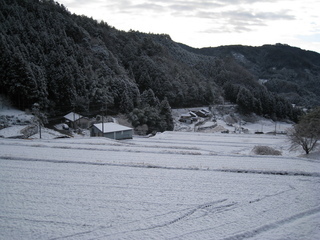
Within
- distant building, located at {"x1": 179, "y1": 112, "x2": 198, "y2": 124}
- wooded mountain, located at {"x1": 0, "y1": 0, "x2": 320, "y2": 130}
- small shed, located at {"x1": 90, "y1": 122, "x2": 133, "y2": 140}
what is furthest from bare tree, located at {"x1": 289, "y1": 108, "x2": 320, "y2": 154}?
distant building, located at {"x1": 179, "y1": 112, "x2": 198, "y2": 124}

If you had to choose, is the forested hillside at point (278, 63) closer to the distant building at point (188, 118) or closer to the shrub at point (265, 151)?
the distant building at point (188, 118)

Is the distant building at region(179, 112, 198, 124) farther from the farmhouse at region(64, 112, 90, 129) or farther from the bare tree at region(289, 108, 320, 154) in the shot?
the bare tree at region(289, 108, 320, 154)

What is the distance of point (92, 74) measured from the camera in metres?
38.7

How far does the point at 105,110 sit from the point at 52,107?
7231mm

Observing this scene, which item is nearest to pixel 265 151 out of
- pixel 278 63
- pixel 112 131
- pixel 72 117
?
pixel 112 131

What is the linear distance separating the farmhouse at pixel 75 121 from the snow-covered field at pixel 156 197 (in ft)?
53.8

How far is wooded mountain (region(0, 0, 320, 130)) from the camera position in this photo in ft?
94.5

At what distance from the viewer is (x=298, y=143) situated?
563 inches

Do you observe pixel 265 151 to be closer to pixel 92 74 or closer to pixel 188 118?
pixel 188 118

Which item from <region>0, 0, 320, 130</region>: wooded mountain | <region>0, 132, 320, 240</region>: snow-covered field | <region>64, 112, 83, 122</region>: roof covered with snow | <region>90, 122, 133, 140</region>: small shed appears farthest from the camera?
<region>0, 0, 320, 130</region>: wooded mountain

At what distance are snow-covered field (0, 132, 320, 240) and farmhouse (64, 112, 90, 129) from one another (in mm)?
16411

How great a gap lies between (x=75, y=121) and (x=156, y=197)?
22942mm

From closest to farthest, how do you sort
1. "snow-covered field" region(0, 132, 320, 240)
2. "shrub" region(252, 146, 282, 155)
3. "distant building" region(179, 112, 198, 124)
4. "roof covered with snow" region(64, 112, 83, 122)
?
"snow-covered field" region(0, 132, 320, 240)
"shrub" region(252, 146, 282, 155)
"roof covered with snow" region(64, 112, 83, 122)
"distant building" region(179, 112, 198, 124)

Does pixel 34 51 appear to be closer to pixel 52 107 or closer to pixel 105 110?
pixel 52 107
